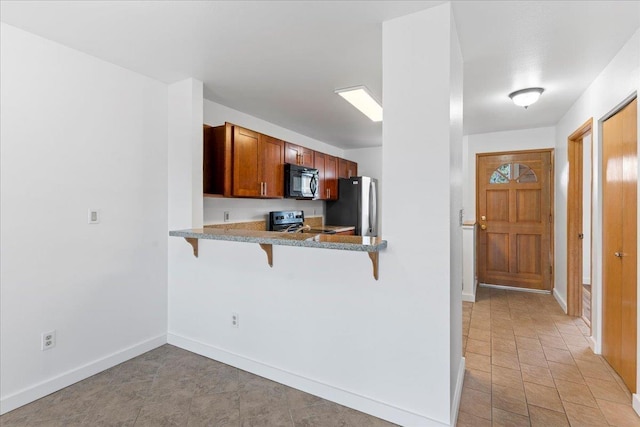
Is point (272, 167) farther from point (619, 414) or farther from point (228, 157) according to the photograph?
point (619, 414)

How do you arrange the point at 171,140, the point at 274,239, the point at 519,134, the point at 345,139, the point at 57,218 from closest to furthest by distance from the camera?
1. the point at 274,239
2. the point at 57,218
3. the point at 171,140
4. the point at 519,134
5. the point at 345,139

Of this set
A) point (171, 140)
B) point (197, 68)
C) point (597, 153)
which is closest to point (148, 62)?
point (197, 68)

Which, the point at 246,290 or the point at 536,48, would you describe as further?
the point at 246,290

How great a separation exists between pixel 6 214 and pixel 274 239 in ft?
5.42

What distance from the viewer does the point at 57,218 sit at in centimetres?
224

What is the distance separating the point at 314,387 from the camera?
217cm

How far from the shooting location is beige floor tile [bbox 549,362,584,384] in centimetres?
236

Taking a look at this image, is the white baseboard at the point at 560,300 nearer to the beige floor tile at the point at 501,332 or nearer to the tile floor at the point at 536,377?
the tile floor at the point at 536,377

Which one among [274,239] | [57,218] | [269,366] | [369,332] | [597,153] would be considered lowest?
[269,366]

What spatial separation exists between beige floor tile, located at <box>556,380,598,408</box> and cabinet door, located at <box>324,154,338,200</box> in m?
3.51

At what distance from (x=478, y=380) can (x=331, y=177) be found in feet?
11.3

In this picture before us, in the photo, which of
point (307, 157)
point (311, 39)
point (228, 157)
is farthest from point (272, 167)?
point (311, 39)

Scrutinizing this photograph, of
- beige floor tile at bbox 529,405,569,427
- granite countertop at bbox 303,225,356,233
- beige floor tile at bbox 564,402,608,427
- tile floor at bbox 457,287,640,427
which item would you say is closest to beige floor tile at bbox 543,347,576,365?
tile floor at bbox 457,287,640,427

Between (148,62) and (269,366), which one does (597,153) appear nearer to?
(269,366)
